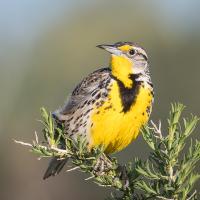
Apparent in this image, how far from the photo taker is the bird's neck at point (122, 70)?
12.8 ft

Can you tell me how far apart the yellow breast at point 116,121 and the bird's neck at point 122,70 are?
0.13 metres

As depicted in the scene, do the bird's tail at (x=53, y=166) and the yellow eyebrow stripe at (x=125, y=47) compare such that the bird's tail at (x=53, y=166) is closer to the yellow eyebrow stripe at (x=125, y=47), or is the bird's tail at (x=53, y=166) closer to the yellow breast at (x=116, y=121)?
the yellow breast at (x=116, y=121)

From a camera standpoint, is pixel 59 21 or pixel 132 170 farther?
pixel 59 21

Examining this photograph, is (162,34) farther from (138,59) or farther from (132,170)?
(132,170)

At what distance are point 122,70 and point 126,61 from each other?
0.41ft

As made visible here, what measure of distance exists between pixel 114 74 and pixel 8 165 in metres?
4.01

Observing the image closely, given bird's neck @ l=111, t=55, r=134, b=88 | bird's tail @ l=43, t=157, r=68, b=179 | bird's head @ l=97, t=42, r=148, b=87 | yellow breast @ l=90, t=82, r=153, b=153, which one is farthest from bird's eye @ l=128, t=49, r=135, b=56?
bird's tail @ l=43, t=157, r=68, b=179

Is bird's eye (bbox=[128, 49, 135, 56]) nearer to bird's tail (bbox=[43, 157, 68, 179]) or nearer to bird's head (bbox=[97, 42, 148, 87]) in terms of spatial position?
bird's head (bbox=[97, 42, 148, 87])

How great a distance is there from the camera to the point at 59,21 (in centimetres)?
1256

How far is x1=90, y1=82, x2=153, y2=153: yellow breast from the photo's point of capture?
368 centimetres

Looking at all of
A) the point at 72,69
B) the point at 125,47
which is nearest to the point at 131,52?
the point at 125,47

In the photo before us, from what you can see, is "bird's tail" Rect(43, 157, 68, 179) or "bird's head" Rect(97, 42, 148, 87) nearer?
"bird's head" Rect(97, 42, 148, 87)

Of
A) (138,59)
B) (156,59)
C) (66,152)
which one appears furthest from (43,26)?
(66,152)

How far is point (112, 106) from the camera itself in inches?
146
